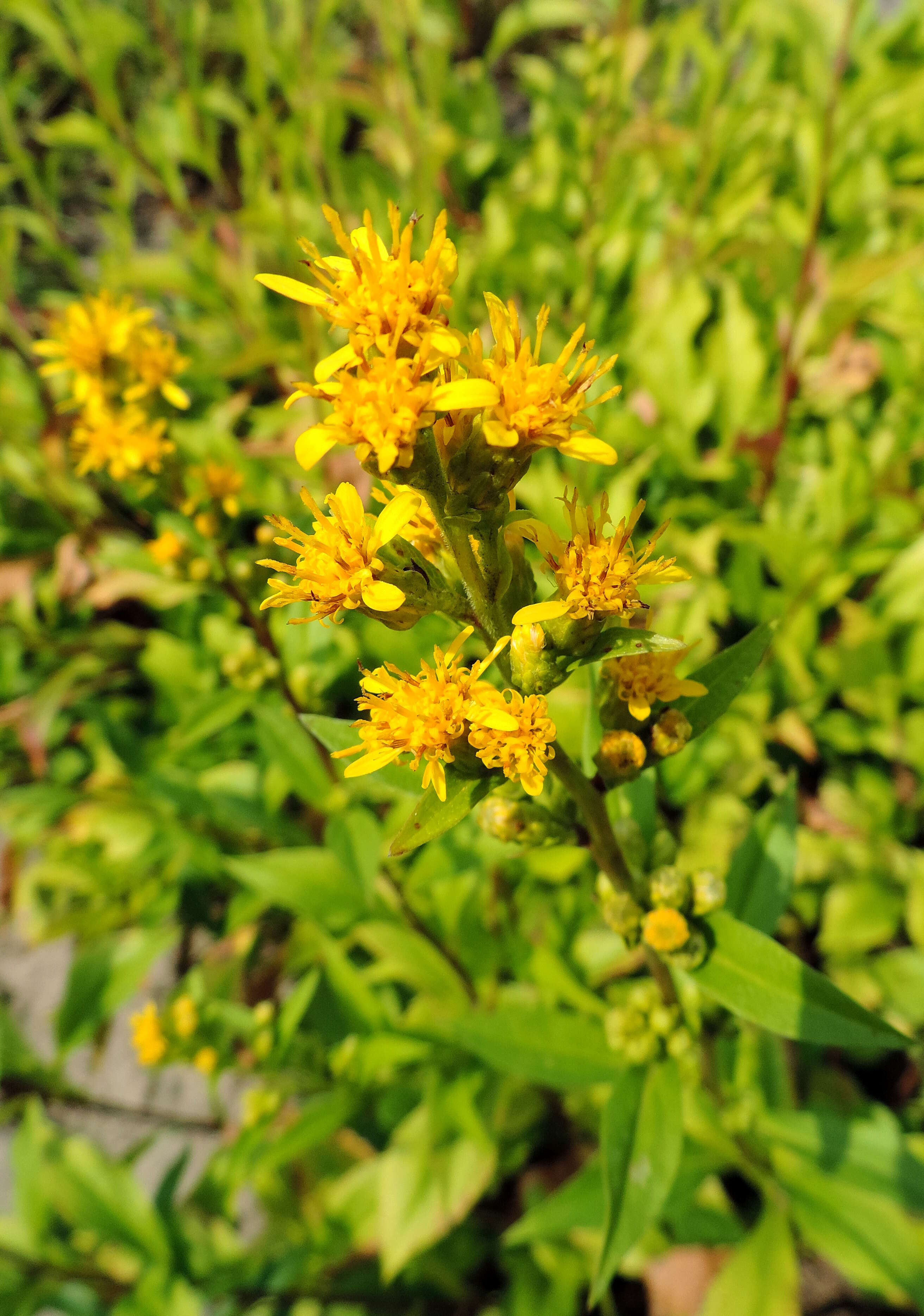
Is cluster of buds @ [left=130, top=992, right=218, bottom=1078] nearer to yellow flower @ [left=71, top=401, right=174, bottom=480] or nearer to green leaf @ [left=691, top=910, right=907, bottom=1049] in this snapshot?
yellow flower @ [left=71, top=401, right=174, bottom=480]

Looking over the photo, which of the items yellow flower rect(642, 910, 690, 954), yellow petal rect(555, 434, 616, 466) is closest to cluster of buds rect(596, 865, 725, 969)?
yellow flower rect(642, 910, 690, 954)

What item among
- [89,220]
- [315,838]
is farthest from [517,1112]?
[89,220]

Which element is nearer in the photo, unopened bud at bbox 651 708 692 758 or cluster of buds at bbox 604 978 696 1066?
unopened bud at bbox 651 708 692 758

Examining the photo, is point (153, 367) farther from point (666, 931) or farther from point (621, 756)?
point (666, 931)

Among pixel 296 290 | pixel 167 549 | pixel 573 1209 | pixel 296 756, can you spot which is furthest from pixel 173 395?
pixel 573 1209

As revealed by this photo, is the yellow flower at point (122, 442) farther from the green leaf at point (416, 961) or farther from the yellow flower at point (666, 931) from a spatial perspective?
the yellow flower at point (666, 931)

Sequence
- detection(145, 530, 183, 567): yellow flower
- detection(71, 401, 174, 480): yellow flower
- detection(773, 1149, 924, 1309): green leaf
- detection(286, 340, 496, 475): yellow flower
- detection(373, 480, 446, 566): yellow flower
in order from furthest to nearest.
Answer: detection(71, 401, 174, 480): yellow flower < detection(145, 530, 183, 567): yellow flower < detection(773, 1149, 924, 1309): green leaf < detection(373, 480, 446, 566): yellow flower < detection(286, 340, 496, 475): yellow flower

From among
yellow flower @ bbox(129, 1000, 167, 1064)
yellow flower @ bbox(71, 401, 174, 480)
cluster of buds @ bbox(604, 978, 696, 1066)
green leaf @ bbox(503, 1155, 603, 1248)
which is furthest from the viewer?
yellow flower @ bbox(129, 1000, 167, 1064)
